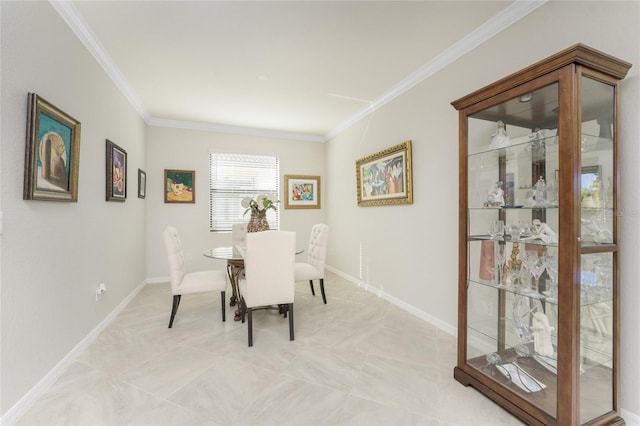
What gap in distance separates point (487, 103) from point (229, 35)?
2101 millimetres

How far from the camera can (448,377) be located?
1.96 m

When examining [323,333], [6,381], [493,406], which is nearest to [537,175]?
[493,406]

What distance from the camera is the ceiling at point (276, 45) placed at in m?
2.09

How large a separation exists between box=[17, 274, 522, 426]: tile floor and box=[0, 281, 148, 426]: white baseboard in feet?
0.14

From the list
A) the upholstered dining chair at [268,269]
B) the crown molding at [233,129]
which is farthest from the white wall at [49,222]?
the crown molding at [233,129]

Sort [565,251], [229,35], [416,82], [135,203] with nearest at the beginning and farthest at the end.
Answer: [565,251], [229,35], [416,82], [135,203]

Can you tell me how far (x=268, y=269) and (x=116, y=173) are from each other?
2150 mm

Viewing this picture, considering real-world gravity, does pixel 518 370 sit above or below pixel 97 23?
below

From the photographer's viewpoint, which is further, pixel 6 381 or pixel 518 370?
pixel 518 370

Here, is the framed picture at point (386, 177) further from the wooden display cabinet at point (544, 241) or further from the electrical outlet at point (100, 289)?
the electrical outlet at point (100, 289)

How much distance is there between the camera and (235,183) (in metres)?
5.10

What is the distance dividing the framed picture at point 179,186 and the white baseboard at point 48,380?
7.29 feet

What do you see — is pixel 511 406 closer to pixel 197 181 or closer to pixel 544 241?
pixel 544 241

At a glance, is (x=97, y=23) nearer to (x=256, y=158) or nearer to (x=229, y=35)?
(x=229, y=35)
